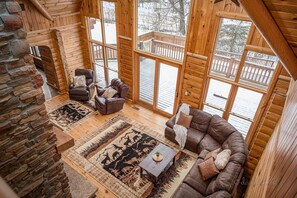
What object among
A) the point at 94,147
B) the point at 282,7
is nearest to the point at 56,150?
the point at 282,7

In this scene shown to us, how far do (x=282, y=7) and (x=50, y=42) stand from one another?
7110mm

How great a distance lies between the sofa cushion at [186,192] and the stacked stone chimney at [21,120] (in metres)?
2.41

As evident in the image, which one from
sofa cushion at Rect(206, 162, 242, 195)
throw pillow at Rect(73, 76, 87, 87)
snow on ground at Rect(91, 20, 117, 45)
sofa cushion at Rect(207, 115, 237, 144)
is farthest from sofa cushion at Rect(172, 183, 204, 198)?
snow on ground at Rect(91, 20, 117, 45)

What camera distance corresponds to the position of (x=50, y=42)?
271 inches

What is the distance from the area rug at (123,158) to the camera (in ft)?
14.8

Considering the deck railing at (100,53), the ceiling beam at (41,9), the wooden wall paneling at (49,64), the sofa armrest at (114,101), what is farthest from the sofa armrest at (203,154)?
the ceiling beam at (41,9)

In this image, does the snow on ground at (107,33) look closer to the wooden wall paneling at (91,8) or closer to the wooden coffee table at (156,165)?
the wooden wall paneling at (91,8)

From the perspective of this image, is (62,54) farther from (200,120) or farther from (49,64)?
(200,120)

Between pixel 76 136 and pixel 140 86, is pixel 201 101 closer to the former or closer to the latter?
pixel 140 86

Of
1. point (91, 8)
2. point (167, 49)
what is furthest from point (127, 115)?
point (91, 8)

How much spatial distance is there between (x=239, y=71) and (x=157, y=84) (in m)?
2.57

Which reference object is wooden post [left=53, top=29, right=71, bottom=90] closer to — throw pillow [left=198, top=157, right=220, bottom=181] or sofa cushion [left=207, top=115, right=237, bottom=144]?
sofa cushion [left=207, top=115, right=237, bottom=144]

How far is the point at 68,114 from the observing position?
6.68m

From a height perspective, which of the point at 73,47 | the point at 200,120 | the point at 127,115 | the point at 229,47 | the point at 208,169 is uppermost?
the point at 229,47
